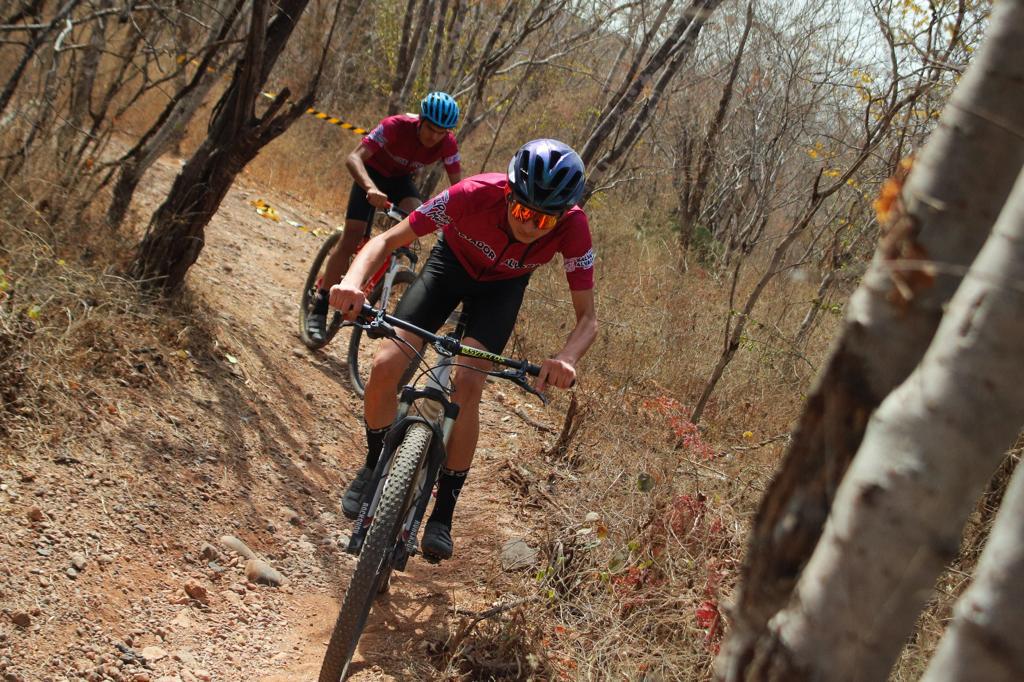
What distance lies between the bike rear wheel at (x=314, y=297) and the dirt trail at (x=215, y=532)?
44cm

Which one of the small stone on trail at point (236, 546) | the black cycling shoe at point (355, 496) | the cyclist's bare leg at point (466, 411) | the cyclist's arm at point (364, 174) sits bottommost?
the small stone on trail at point (236, 546)

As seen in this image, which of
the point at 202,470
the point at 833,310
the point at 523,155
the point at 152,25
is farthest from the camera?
the point at 833,310

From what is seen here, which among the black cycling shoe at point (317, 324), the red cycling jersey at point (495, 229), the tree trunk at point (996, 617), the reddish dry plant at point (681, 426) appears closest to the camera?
the tree trunk at point (996, 617)

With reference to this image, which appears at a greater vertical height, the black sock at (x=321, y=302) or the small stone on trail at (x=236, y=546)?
the black sock at (x=321, y=302)

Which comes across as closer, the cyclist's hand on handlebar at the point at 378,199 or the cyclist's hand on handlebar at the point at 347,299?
the cyclist's hand on handlebar at the point at 347,299

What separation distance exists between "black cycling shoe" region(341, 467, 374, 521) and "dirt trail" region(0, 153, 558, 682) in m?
0.52

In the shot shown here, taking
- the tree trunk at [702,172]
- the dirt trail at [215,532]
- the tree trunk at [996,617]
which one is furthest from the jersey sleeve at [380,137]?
the tree trunk at [702,172]

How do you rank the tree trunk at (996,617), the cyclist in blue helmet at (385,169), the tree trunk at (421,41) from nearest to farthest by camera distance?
the tree trunk at (996,617)
the cyclist in blue helmet at (385,169)
the tree trunk at (421,41)

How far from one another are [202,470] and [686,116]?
13423 mm

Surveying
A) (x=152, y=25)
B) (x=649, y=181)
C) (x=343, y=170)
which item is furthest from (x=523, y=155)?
(x=649, y=181)

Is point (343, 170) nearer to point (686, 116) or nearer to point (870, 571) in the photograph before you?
point (686, 116)

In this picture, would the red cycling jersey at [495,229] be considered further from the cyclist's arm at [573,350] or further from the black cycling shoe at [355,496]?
the black cycling shoe at [355,496]

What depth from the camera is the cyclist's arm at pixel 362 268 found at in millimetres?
3634

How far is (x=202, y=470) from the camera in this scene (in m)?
4.79
